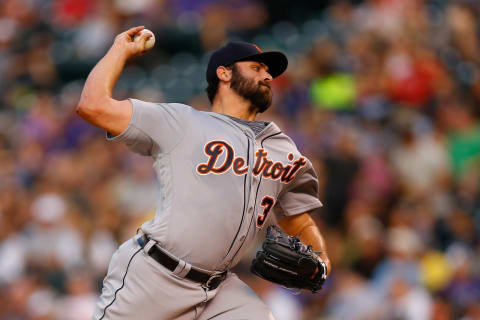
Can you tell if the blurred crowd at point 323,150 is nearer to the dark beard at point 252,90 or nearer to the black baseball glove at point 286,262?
the black baseball glove at point 286,262

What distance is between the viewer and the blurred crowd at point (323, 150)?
268 inches

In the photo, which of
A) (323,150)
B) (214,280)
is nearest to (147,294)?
(214,280)

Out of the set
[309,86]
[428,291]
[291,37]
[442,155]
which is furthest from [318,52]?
[428,291]

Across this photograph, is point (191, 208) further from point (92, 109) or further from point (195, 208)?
point (92, 109)

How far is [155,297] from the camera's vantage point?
3520 millimetres

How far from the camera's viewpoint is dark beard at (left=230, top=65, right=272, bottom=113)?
3.84m

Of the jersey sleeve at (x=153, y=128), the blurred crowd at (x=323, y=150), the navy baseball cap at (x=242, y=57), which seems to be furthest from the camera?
the blurred crowd at (x=323, y=150)

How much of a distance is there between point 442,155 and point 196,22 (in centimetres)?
449

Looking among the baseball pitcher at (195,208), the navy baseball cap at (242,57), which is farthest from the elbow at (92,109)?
the navy baseball cap at (242,57)

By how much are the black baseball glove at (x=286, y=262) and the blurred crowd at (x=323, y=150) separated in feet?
8.44

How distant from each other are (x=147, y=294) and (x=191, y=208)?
424mm

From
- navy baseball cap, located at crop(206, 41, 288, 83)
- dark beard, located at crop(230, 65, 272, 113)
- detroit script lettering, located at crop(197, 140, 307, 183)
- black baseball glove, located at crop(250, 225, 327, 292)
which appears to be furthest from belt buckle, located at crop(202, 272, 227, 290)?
navy baseball cap, located at crop(206, 41, 288, 83)

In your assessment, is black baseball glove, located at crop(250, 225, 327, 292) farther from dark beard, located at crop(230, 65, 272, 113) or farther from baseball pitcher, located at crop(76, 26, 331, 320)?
dark beard, located at crop(230, 65, 272, 113)

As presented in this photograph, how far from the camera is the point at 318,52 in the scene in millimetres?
8961
